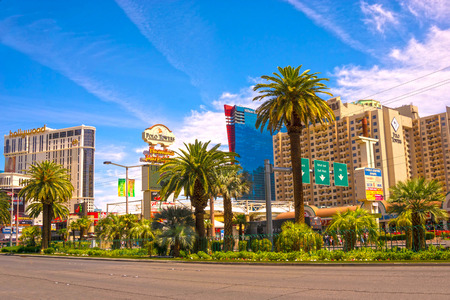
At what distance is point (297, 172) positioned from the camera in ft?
118

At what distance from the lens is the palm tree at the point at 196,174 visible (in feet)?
128

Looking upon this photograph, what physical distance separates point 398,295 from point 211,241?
92.7ft

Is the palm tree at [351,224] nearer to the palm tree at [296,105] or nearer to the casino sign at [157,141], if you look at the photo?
the palm tree at [296,105]

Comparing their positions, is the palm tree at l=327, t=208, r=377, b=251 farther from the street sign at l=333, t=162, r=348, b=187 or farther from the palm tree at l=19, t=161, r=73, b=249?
the palm tree at l=19, t=161, r=73, b=249

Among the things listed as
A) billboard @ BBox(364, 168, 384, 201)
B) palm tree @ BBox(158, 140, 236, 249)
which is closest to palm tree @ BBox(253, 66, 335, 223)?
palm tree @ BBox(158, 140, 236, 249)

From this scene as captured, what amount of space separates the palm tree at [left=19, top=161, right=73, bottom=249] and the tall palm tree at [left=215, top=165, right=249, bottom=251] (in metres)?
23.6

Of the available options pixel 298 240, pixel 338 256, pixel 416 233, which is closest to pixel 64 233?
pixel 298 240

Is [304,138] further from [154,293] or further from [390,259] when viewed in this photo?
[154,293]

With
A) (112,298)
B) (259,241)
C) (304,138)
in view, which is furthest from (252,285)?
(304,138)

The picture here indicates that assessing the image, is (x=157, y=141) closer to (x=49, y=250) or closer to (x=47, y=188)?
(x=47, y=188)

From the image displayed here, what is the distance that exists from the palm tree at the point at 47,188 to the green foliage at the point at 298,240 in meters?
34.0

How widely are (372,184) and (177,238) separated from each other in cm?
3544

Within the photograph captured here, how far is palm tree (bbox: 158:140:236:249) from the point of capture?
128 feet

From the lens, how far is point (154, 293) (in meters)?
14.1
